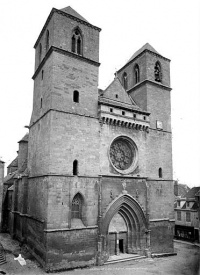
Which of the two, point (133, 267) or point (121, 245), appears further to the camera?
point (121, 245)

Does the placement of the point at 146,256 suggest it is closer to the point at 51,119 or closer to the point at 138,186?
the point at 138,186

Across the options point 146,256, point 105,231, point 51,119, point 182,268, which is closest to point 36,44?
point 51,119

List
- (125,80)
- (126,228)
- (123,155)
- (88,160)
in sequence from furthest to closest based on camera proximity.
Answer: (125,80), (123,155), (126,228), (88,160)

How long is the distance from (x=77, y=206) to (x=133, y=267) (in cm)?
572

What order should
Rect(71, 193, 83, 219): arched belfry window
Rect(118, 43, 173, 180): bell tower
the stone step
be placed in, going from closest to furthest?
Rect(71, 193, 83, 219): arched belfry window < the stone step < Rect(118, 43, 173, 180): bell tower

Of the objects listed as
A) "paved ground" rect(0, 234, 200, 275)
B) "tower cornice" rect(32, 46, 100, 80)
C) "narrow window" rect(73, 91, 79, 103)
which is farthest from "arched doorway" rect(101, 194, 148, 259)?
"tower cornice" rect(32, 46, 100, 80)

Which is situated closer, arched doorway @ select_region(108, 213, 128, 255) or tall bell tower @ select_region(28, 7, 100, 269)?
tall bell tower @ select_region(28, 7, 100, 269)

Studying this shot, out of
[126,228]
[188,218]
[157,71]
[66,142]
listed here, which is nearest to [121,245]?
[126,228]

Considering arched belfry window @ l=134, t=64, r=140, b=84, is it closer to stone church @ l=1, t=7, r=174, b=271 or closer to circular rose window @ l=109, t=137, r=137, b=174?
stone church @ l=1, t=7, r=174, b=271

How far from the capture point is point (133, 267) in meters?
17.3

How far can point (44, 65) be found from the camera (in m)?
20.4

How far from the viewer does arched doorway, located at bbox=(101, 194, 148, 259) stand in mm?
19156

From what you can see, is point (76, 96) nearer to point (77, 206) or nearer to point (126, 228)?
point (77, 206)

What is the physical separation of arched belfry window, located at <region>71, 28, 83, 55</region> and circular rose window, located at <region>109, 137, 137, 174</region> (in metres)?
7.85
